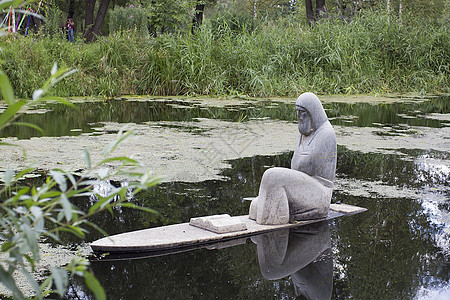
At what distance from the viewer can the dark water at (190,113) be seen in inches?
332

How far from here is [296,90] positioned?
39.5ft

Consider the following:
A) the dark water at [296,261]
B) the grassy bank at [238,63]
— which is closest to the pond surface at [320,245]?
the dark water at [296,261]

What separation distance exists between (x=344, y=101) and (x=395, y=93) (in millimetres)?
2513

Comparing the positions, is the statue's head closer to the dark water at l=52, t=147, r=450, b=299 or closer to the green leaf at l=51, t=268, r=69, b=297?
the dark water at l=52, t=147, r=450, b=299

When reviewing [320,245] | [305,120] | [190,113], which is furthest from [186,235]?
[190,113]

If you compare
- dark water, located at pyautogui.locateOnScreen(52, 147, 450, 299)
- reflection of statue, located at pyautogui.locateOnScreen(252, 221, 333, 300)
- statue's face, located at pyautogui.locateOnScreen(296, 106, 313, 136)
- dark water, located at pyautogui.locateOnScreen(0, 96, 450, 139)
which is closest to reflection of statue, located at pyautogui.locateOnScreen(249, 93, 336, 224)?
statue's face, located at pyautogui.locateOnScreen(296, 106, 313, 136)

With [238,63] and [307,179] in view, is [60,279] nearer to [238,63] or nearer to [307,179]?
[307,179]

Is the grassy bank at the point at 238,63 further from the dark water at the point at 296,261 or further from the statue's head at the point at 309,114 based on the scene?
the statue's head at the point at 309,114

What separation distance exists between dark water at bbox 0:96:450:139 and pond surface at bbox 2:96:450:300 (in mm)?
2857

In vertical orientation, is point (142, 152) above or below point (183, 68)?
below

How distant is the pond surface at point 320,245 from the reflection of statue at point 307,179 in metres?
0.17

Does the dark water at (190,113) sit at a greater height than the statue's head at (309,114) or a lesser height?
lesser

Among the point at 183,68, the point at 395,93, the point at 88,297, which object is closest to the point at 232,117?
the point at 183,68

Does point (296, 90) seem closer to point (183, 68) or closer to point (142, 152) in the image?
point (183, 68)
